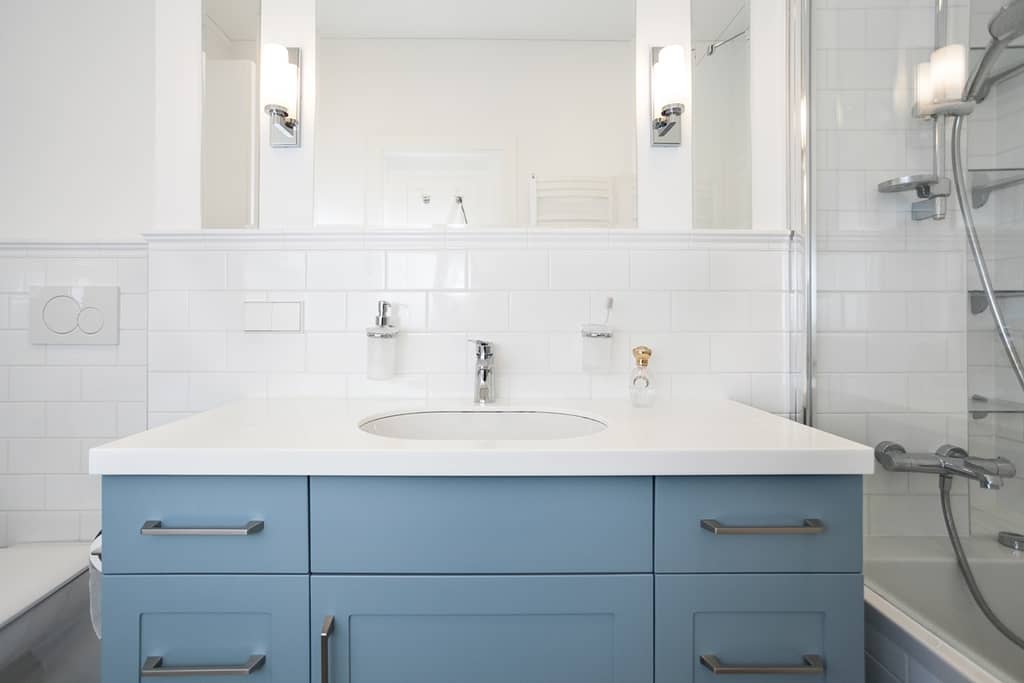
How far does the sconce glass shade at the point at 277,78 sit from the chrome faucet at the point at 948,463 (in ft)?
5.75

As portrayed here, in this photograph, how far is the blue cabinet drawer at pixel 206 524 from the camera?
84 cm

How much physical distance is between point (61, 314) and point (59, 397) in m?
0.24

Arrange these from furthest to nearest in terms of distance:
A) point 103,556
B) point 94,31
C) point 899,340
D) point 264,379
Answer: point 94,31
point 264,379
point 899,340
point 103,556

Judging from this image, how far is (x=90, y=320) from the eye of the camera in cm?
153

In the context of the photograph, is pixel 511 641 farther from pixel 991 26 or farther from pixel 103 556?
pixel 991 26

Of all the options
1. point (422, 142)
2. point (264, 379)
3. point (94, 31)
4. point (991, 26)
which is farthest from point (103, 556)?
point (991, 26)

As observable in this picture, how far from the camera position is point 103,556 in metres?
0.84

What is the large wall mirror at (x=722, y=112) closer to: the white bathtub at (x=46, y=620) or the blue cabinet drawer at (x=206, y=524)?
the blue cabinet drawer at (x=206, y=524)

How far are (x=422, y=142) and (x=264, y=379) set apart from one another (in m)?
0.78

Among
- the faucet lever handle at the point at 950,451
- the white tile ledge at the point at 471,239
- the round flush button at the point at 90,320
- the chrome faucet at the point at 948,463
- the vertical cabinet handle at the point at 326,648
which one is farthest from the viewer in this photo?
the round flush button at the point at 90,320

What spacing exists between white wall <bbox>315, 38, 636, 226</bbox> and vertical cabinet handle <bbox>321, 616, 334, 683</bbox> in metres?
0.99

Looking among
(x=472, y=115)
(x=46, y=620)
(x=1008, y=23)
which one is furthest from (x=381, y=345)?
(x=1008, y=23)

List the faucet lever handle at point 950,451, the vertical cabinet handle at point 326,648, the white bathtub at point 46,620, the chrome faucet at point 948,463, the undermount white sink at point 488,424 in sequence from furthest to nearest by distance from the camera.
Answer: the undermount white sink at point 488,424, the white bathtub at point 46,620, the faucet lever handle at point 950,451, the chrome faucet at point 948,463, the vertical cabinet handle at point 326,648

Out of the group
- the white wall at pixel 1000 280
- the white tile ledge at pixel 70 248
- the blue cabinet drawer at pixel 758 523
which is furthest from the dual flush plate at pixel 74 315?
the white wall at pixel 1000 280
